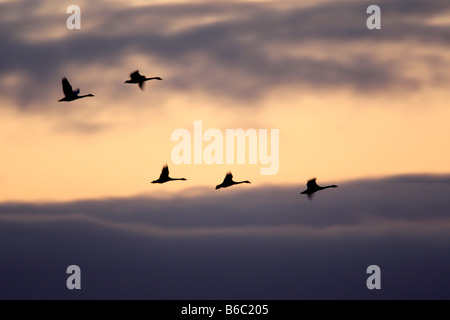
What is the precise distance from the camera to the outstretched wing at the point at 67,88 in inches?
3307

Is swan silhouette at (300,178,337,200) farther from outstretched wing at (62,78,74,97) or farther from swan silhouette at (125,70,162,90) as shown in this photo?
outstretched wing at (62,78,74,97)

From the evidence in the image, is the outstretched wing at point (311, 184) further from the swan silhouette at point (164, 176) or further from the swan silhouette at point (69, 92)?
the swan silhouette at point (69, 92)

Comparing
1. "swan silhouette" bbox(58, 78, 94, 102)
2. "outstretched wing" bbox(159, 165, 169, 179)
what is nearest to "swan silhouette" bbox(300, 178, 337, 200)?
"outstretched wing" bbox(159, 165, 169, 179)

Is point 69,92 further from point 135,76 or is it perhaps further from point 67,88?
point 135,76

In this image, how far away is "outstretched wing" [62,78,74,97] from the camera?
276 feet

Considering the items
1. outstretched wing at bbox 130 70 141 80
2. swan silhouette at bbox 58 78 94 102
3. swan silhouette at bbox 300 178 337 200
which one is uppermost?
outstretched wing at bbox 130 70 141 80

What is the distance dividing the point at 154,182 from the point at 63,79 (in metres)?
12.5

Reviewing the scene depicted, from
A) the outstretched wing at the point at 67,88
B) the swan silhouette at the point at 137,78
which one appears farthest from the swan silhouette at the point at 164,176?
the outstretched wing at the point at 67,88

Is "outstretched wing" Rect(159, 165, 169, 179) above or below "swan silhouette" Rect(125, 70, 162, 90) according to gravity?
below

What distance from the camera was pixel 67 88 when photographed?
85.1m

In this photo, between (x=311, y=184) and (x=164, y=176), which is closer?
(x=311, y=184)

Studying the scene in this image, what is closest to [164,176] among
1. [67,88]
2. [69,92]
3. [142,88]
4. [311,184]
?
[142,88]
